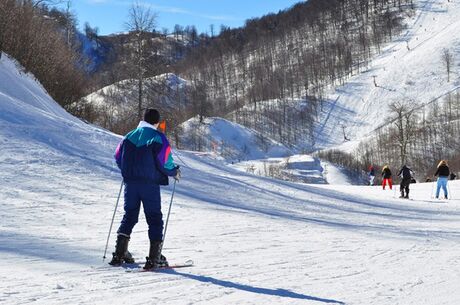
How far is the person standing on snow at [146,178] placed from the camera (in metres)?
5.42

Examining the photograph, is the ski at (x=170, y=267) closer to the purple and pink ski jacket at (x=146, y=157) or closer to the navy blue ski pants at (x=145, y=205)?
the navy blue ski pants at (x=145, y=205)

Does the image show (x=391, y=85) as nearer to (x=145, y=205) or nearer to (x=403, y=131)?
(x=403, y=131)

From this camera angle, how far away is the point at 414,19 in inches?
5655

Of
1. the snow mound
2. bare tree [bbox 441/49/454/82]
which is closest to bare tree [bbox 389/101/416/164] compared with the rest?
the snow mound

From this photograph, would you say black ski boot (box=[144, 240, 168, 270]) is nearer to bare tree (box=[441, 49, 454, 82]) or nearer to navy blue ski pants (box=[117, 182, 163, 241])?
navy blue ski pants (box=[117, 182, 163, 241])

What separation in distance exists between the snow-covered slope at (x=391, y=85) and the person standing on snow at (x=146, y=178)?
83749 mm

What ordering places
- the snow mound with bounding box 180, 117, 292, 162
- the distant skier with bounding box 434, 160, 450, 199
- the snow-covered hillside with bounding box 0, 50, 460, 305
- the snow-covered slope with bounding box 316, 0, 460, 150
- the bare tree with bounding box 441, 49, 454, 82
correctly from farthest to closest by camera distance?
the bare tree with bounding box 441, 49, 454, 82
the snow-covered slope with bounding box 316, 0, 460, 150
the snow mound with bounding box 180, 117, 292, 162
the distant skier with bounding box 434, 160, 450, 199
the snow-covered hillside with bounding box 0, 50, 460, 305

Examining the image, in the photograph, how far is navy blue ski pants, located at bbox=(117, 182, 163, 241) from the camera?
214 inches

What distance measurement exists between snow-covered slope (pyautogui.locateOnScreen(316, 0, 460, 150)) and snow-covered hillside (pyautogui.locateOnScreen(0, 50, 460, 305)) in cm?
7582

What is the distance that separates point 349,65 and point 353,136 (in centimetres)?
3933

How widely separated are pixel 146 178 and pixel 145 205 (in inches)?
11.9

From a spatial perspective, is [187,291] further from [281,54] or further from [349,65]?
[281,54]

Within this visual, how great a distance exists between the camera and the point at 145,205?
17.9 feet

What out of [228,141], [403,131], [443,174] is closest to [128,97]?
[443,174]
